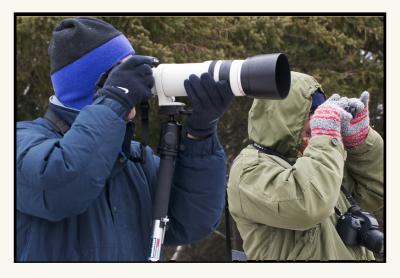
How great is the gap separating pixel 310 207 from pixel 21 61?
2.83 metres

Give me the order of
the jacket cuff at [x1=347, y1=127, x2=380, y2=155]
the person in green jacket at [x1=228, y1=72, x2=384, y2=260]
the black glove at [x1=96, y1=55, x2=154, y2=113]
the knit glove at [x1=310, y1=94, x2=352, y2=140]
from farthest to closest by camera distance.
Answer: the jacket cuff at [x1=347, y1=127, x2=380, y2=155], the knit glove at [x1=310, y1=94, x2=352, y2=140], the person in green jacket at [x1=228, y1=72, x2=384, y2=260], the black glove at [x1=96, y1=55, x2=154, y2=113]

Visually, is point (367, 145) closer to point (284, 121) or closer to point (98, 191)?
point (284, 121)

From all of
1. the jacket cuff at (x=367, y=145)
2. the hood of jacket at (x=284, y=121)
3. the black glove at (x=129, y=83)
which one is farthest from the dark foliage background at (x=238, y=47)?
the black glove at (x=129, y=83)

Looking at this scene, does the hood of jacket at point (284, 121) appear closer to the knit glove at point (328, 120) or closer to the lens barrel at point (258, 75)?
the knit glove at point (328, 120)

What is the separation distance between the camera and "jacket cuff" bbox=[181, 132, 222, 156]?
1.88 m

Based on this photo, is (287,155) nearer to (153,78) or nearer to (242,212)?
(242,212)

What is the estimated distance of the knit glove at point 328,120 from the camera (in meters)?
2.25

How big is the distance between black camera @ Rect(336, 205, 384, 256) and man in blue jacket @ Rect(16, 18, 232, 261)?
1.96 feet

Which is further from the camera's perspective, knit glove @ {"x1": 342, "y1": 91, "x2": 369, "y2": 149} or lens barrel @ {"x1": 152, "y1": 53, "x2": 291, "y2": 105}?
knit glove @ {"x1": 342, "y1": 91, "x2": 369, "y2": 149}

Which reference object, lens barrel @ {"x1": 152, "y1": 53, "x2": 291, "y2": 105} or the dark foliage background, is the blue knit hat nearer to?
lens barrel @ {"x1": 152, "y1": 53, "x2": 291, "y2": 105}

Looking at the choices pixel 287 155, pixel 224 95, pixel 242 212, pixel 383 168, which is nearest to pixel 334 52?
pixel 383 168

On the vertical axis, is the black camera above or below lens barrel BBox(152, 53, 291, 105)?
below

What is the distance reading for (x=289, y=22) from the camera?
14.6 ft

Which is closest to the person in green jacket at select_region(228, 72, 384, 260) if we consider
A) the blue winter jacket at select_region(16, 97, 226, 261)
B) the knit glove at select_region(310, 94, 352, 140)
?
the knit glove at select_region(310, 94, 352, 140)
